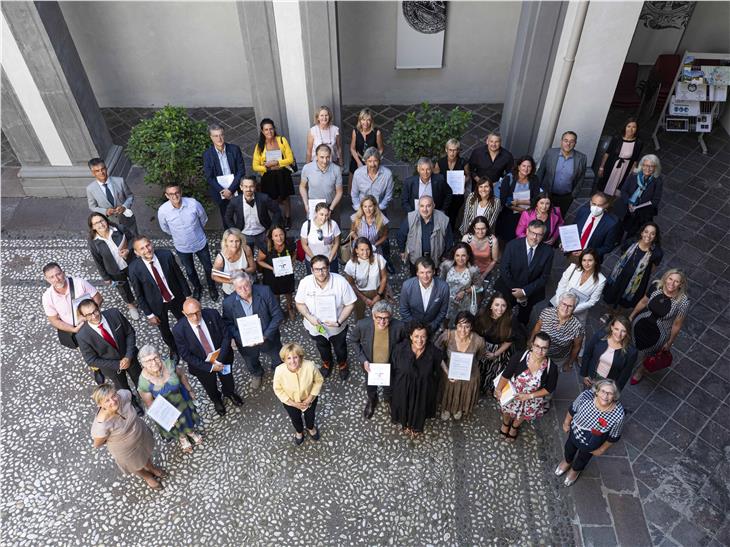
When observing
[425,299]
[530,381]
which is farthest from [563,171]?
[530,381]

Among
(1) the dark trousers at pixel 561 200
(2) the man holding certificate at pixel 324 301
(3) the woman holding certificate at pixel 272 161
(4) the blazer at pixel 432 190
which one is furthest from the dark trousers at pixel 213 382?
(1) the dark trousers at pixel 561 200

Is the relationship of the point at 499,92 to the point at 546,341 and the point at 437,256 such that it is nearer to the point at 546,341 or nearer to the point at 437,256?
the point at 437,256

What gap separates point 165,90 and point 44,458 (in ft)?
24.1

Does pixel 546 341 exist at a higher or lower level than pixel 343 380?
higher

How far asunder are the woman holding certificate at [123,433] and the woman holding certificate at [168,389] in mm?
181

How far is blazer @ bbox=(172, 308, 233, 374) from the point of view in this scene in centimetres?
582

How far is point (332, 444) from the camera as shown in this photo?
650 cm

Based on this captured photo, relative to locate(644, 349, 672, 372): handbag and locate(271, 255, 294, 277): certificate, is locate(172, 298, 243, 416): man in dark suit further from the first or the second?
locate(644, 349, 672, 372): handbag

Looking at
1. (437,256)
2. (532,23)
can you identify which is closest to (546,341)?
(437,256)

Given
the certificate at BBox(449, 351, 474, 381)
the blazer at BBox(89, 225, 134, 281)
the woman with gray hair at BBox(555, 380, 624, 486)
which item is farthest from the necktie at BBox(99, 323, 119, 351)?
the woman with gray hair at BBox(555, 380, 624, 486)

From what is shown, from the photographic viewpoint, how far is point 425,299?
20.4ft

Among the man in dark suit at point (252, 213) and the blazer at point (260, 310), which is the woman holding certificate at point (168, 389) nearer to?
the blazer at point (260, 310)

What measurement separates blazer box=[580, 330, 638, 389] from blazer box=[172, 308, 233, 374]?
3505 mm

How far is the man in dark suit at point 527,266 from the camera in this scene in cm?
648
